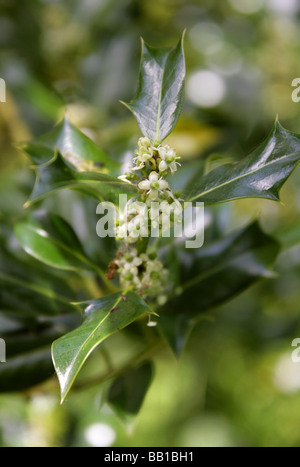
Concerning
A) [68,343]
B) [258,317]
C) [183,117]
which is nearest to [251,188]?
[68,343]

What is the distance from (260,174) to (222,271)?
30 centimetres

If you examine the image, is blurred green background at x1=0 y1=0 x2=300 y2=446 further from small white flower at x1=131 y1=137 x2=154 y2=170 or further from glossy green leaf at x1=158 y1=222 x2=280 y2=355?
small white flower at x1=131 y1=137 x2=154 y2=170

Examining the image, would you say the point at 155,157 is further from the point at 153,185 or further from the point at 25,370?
the point at 25,370

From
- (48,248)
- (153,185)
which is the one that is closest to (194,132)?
(48,248)

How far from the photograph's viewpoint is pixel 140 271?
0.65 metres

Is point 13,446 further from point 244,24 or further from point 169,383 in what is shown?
point 244,24

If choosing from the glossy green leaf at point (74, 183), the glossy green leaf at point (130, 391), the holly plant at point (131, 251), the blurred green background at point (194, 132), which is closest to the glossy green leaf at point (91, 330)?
the holly plant at point (131, 251)

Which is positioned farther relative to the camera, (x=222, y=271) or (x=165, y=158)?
(x=222, y=271)

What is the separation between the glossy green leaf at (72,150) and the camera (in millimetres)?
685

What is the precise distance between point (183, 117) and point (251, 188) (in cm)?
79

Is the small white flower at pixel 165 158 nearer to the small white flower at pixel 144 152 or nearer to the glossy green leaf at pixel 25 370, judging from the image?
the small white flower at pixel 144 152

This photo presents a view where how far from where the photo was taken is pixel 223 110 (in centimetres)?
136

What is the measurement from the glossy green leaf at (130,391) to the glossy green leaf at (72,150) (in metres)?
0.35

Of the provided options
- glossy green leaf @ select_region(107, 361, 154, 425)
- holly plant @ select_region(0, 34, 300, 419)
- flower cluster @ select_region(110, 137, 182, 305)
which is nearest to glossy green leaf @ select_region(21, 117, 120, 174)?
holly plant @ select_region(0, 34, 300, 419)
